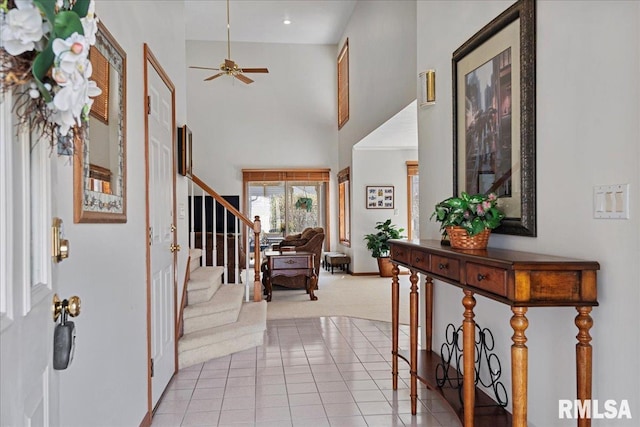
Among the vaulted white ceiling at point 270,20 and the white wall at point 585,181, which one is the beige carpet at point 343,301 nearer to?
the white wall at point 585,181

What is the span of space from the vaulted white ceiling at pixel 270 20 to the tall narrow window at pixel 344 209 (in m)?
2.97

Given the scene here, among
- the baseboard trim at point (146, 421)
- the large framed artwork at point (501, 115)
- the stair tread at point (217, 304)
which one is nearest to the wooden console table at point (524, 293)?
the large framed artwork at point (501, 115)

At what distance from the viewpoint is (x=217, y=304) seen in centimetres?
409

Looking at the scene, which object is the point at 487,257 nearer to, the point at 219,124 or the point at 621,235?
the point at 621,235

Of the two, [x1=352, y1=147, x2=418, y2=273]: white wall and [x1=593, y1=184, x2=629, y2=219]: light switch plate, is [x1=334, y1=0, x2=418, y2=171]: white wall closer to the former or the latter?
[x1=352, y1=147, x2=418, y2=273]: white wall

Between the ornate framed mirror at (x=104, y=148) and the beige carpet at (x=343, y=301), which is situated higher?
the ornate framed mirror at (x=104, y=148)

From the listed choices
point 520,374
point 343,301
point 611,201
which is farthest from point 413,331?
point 343,301

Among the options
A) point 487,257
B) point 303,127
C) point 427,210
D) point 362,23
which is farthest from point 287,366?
point 303,127

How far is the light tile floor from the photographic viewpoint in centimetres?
274

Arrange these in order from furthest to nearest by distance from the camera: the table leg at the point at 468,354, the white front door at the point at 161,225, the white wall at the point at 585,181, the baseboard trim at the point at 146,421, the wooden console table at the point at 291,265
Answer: the wooden console table at the point at 291,265 → the white front door at the point at 161,225 → the baseboard trim at the point at 146,421 → the table leg at the point at 468,354 → the white wall at the point at 585,181

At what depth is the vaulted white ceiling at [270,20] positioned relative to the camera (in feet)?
27.1

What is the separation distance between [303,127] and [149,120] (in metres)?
7.69

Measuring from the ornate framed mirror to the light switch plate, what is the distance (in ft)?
6.07

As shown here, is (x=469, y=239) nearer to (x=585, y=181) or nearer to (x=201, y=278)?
(x=585, y=181)
